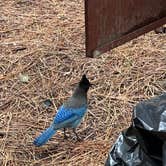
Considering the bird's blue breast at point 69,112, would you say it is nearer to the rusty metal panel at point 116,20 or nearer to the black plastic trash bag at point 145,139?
the rusty metal panel at point 116,20

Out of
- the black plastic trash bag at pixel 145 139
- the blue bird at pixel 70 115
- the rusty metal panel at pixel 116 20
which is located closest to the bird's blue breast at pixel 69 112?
the blue bird at pixel 70 115

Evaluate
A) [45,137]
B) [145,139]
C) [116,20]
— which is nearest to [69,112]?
[45,137]

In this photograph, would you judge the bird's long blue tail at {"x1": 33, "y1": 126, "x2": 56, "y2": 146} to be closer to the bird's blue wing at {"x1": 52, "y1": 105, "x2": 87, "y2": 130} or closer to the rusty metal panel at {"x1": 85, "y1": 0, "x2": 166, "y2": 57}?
the bird's blue wing at {"x1": 52, "y1": 105, "x2": 87, "y2": 130}

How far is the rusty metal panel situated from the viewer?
2479 millimetres

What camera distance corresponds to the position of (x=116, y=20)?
2648mm

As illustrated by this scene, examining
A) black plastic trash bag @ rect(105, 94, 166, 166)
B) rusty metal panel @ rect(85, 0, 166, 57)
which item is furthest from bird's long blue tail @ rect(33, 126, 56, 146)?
black plastic trash bag @ rect(105, 94, 166, 166)

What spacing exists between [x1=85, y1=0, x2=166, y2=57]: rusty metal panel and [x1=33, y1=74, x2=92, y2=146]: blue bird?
0.87 meters

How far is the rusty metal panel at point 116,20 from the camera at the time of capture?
8.13 ft

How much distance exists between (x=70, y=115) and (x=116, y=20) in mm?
1045

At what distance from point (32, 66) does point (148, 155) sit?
2.59 meters

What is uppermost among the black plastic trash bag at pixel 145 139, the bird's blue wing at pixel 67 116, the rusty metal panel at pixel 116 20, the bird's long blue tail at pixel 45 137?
the rusty metal panel at pixel 116 20

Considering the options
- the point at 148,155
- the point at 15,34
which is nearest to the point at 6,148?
the point at 148,155

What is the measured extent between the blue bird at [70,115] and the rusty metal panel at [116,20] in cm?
87

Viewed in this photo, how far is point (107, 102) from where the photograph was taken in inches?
158
